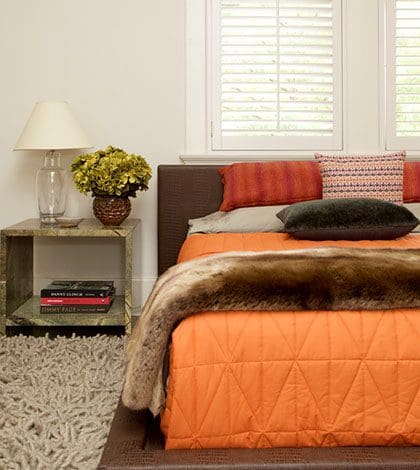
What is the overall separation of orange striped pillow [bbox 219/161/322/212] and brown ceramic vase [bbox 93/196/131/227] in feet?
1.66

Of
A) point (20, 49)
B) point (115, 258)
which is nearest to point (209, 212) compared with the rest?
point (115, 258)

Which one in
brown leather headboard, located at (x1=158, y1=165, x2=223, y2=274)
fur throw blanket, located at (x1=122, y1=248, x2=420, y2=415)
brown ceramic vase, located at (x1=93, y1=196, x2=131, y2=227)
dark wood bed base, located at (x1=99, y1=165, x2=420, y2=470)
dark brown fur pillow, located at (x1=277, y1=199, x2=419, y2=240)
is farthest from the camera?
brown leather headboard, located at (x1=158, y1=165, x2=223, y2=274)

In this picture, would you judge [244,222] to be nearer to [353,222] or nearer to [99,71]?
[353,222]

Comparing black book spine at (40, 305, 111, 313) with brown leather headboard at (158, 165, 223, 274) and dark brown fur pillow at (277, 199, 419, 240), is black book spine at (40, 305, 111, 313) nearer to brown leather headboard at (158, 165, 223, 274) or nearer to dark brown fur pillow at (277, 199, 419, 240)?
brown leather headboard at (158, 165, 223, 274)

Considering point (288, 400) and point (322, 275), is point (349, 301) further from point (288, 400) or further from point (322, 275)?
point (288, 400)

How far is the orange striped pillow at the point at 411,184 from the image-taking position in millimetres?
3447

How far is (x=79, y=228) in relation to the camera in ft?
10.8

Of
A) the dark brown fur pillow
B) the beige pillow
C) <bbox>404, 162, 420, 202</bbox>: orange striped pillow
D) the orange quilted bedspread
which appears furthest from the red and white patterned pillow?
the orange quilted bedspread

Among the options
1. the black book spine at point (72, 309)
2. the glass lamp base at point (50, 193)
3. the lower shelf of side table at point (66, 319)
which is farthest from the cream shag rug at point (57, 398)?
the glass lamp base at point (50, 193)

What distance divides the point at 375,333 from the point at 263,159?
7.49 feet

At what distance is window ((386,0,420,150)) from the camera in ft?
12.4

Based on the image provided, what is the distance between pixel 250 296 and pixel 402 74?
2607mm

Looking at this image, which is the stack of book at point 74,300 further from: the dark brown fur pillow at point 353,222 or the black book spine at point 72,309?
the dark brown fur pillow at point 353,222

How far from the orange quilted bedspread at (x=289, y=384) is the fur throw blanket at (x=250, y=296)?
4cm
